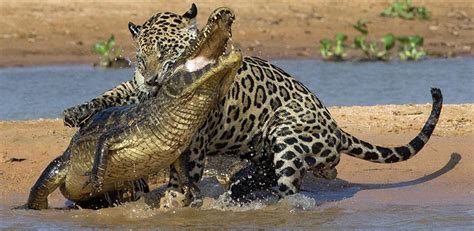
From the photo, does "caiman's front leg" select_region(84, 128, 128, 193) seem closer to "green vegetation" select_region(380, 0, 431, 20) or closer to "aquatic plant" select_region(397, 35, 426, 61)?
"aquatic plant" select_region(397, 35, 426, 61)

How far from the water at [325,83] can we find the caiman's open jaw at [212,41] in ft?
19.2

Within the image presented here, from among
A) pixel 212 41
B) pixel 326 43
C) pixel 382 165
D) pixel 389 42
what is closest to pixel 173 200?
pixel 212 41

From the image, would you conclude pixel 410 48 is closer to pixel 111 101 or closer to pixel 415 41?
pixel 415 41

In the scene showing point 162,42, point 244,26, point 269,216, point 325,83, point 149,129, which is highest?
point 162,42

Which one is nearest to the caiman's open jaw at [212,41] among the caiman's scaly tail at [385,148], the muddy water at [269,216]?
the muddy water at [269,216]

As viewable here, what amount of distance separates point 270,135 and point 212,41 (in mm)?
1323

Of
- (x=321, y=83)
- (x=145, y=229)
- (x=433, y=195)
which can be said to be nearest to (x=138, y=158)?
(x=145, y=229)

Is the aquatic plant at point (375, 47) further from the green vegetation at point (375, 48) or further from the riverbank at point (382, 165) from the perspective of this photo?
the riverbank at point (382, 165)

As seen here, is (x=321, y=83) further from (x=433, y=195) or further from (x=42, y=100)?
(x=433, y=195)

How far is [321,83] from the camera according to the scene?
1606 centimetres

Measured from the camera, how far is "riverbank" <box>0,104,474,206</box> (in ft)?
29.5

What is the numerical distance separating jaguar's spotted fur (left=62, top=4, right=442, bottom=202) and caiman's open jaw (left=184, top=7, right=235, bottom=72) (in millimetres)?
747

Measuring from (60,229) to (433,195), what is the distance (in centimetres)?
272

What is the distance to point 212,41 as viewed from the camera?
7152 mm
